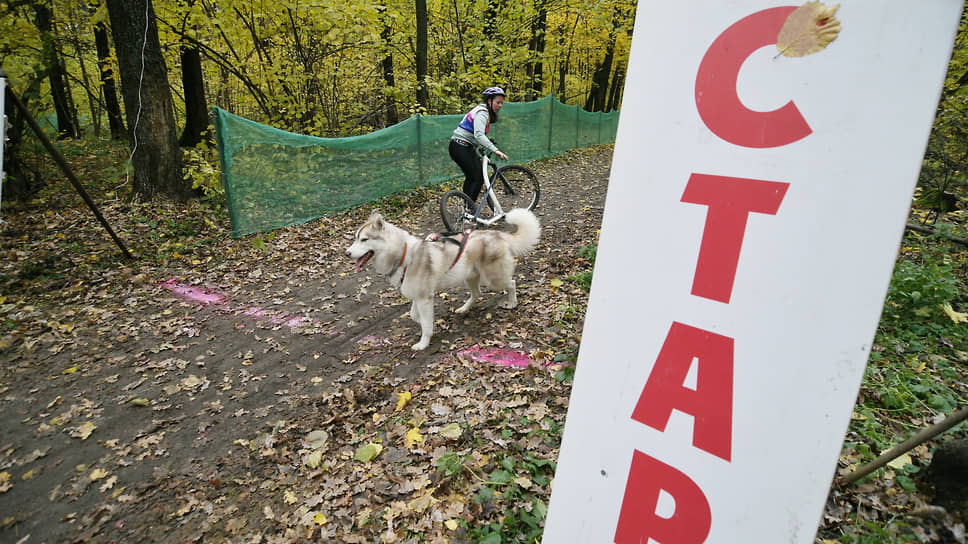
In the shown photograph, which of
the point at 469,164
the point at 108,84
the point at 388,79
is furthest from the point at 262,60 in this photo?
the point at 108,84

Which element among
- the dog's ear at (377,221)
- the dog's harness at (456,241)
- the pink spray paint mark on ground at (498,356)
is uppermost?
the dog's ear at (377,221)

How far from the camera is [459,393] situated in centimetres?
383

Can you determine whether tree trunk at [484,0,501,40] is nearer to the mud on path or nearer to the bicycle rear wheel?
the bicycle rear wheel

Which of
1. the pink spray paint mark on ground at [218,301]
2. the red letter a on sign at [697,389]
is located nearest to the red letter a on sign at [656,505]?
the red letter a on sign at [697,389]

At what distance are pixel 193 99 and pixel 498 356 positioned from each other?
1164cm

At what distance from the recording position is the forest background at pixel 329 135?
113 inches

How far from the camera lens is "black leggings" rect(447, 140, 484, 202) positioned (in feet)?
23.9

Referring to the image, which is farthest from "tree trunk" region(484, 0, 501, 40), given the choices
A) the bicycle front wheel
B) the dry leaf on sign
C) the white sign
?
the dry leaf on sign

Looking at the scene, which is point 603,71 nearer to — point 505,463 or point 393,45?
point 393,45

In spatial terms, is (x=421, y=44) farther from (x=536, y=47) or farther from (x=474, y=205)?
(x=536, y=47)

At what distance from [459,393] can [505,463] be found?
1.02m

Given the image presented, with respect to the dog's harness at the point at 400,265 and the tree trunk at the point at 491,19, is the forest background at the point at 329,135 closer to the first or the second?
the tree trunk at the point at 491,19

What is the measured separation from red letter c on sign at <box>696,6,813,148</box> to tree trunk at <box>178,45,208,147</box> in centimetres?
1298

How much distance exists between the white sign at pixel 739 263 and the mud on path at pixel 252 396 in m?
1.79
